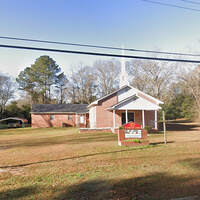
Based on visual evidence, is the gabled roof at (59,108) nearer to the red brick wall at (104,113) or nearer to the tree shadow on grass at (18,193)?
the red brick wall at (104,113)

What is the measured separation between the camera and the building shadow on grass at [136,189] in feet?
14.7

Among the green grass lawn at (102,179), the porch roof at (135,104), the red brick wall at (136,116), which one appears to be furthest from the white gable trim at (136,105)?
the green grass lawn at (102,179)

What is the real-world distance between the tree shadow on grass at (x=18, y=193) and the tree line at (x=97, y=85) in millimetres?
35698

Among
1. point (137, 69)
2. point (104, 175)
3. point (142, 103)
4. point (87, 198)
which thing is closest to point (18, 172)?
point (104, 175)

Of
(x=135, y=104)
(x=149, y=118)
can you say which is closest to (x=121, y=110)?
(x=135, y=104)

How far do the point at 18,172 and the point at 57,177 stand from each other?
180 cm

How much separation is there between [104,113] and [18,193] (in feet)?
62.4

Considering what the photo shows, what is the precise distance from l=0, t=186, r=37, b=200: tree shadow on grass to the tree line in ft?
117

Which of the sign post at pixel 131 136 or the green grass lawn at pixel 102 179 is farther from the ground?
the sign post at pixel 131 136

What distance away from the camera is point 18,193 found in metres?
4.90

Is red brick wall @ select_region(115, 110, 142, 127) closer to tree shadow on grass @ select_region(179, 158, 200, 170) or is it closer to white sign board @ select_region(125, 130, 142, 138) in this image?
white sign board @ select_region(125, 130, 142, 138)

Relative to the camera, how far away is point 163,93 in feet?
135

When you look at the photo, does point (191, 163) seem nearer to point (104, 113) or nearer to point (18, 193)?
point (18, 193)

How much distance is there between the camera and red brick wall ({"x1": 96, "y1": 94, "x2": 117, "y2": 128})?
2355cm
